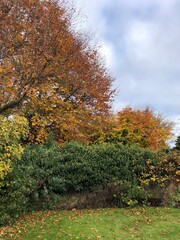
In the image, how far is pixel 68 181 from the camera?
367 inches

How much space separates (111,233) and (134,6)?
8.70 m

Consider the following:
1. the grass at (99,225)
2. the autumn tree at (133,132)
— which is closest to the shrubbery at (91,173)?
the grass at (99,225)

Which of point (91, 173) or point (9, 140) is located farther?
point (91, 173)

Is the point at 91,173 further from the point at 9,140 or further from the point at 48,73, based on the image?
the point at 48,73

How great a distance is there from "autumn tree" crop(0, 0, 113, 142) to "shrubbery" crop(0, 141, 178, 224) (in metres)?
3.27

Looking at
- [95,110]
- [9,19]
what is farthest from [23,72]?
[95,110]

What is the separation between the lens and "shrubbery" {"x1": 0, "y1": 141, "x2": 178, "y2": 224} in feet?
29.4

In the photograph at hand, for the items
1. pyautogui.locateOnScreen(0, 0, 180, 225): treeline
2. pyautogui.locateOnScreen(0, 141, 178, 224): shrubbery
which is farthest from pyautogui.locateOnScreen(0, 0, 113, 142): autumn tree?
pyautogui.locateOnScreen(0, 141, 178, 224): shrubbery

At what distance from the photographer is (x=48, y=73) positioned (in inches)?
503

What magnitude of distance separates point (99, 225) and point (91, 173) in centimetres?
285

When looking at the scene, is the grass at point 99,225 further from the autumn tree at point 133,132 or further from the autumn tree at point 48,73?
the autumn tree at point 133,132

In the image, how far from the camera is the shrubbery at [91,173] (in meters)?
8.97

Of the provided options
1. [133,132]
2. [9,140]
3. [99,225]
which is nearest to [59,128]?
[133,132]

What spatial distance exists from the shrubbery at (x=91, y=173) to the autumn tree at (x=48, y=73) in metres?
3.27
